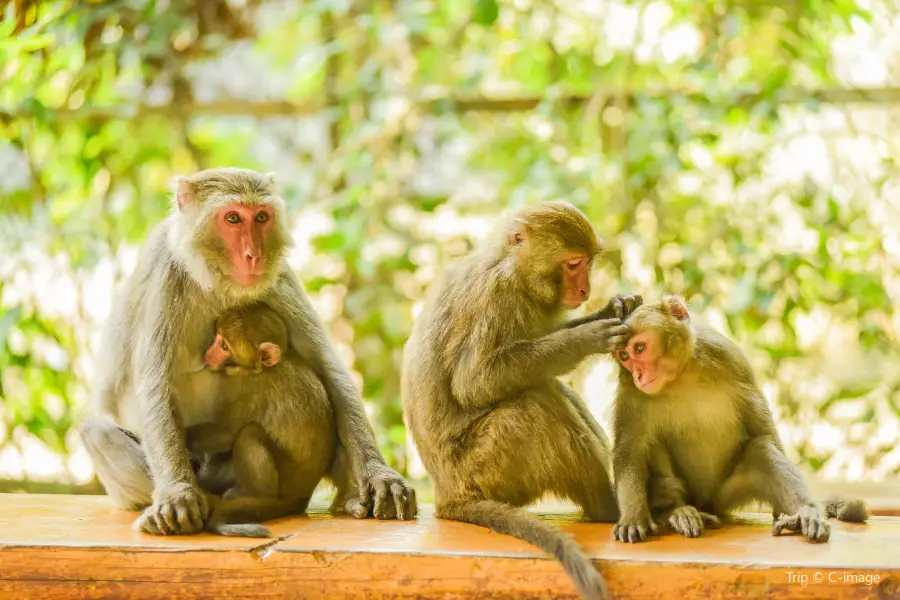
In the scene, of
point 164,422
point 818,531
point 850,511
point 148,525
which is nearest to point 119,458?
point 164,422

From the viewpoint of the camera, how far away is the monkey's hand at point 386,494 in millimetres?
3721

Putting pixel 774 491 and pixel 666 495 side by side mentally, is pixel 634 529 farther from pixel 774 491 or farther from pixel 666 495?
pixel 774 491

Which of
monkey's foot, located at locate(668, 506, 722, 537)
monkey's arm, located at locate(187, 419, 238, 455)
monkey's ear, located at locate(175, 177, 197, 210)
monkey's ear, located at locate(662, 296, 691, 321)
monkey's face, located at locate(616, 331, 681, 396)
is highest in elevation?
monkey's ear, located at locate(175, 177, 197, 210)

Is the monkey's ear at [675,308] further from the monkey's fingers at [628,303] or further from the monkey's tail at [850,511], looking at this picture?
the monkey's tail at [850,511]

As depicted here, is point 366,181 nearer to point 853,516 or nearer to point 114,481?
point 114,481

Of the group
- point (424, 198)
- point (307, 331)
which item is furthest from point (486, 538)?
point (424, 198)

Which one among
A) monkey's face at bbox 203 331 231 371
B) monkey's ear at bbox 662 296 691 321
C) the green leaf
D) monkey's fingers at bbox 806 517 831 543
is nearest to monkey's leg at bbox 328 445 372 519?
monkey's face at bbox 203 331 231 371

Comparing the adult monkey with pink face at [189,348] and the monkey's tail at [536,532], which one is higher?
the adult monkey with pink face at [189,348]

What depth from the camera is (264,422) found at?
3.68 m

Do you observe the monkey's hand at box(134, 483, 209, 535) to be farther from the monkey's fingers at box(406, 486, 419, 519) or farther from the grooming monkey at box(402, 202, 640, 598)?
the grooming monkey at box(402, 202, 640, 598)

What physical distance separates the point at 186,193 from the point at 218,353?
617mm

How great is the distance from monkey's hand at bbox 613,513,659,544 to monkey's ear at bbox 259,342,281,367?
141cm

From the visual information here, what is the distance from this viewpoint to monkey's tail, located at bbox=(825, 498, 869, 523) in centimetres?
359

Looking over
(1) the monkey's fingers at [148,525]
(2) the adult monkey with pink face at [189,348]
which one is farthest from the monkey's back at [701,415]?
(1) the monkey's fingers at [148,525]
